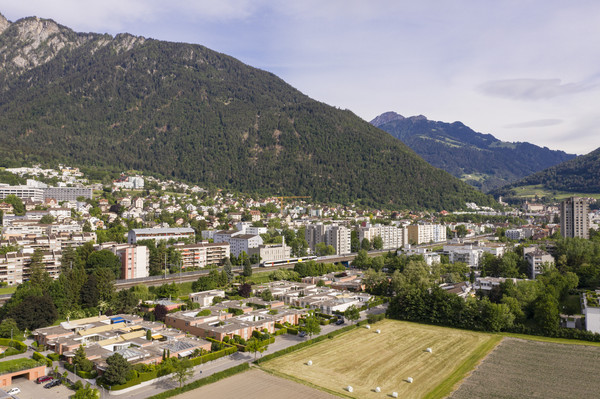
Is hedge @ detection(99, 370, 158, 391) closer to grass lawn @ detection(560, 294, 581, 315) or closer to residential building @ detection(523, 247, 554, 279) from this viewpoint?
grass lawn @ detection(560, 294, 581, 315)

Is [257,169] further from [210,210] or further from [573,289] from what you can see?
[573,289]

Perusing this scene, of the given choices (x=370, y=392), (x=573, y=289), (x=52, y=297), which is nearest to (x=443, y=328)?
(x=370, y=392)

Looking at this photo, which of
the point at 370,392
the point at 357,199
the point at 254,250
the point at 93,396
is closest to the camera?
the point at 93,396

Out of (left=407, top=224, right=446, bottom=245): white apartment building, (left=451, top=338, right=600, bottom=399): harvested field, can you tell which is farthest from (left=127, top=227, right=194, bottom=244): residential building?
(left=451, top=338, right=600, bottom=399): harvested field

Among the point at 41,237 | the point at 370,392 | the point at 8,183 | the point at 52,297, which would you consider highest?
the point at 8,183

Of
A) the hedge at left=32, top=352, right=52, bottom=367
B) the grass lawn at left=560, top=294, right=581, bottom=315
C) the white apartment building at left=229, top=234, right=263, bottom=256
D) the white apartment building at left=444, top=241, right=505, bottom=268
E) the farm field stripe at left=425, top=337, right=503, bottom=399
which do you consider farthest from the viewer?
the white apartment building at left=229, top=234, right=263, bottom=256

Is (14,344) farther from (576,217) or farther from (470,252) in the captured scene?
(576,217)
